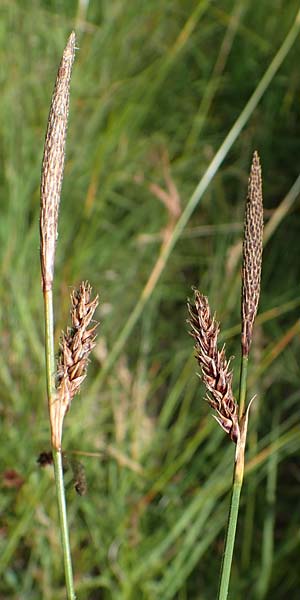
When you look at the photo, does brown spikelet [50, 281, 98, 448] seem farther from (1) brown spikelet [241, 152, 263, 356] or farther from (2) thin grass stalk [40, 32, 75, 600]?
(1) brown spikelet [241, 152, 263, 356]

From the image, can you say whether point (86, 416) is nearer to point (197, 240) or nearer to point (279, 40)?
point (197, 240)

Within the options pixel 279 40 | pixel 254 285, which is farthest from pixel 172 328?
pixel 254 285

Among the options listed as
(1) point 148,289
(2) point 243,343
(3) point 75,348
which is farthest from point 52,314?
(1) point 148,289

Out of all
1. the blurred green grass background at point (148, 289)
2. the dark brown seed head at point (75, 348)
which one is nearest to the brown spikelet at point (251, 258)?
the dark brown seed head at point (75, 348)

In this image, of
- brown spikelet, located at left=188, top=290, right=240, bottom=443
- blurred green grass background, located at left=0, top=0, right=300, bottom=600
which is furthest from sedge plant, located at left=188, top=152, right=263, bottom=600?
blurred green grass background, located at left=0, top=0, right=300, bottom=600

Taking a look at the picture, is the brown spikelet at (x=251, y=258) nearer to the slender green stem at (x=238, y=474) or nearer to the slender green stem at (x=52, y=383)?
the slender green stem at (x=238, y=474)

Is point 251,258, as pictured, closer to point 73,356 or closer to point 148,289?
point 73,356

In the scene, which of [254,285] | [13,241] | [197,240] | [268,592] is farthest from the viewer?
[197,240]
